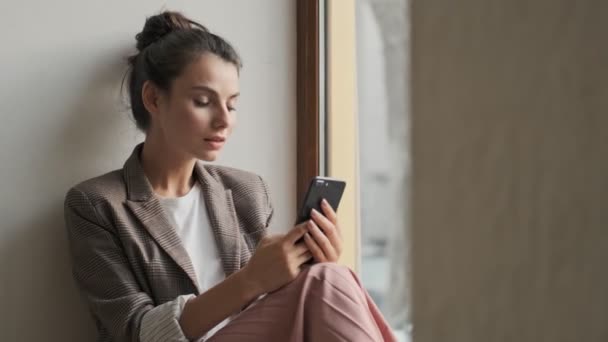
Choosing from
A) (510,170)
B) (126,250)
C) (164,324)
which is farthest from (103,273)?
(510,170)

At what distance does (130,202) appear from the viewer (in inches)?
48.8

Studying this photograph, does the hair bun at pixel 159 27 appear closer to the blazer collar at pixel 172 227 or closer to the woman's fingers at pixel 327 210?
the blazer collar at pixel 172 227

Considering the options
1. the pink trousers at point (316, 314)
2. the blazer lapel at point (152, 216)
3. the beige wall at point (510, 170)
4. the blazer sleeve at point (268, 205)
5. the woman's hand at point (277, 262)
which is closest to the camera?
the beige wall at point (510, 170)

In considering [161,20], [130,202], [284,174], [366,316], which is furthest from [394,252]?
[284,174]

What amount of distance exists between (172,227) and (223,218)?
0.11 metres

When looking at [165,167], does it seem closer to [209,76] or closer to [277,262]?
[209,76]

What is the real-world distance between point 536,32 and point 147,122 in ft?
4.15

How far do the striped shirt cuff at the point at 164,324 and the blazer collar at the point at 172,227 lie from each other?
10 cm

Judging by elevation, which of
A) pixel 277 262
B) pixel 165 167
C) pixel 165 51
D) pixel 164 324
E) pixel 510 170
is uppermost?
pixel 165 51

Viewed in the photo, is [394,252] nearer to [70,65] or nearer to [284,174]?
[70,65]

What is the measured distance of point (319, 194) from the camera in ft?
Result: 3.70

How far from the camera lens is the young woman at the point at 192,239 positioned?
104cm

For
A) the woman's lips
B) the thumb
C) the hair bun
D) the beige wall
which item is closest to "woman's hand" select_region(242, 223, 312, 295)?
the thumb

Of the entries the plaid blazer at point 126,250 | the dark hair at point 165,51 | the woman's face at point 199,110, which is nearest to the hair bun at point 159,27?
the dark hair at point 165,51
